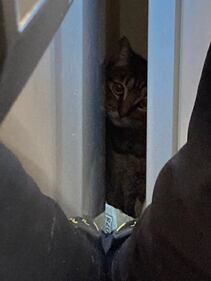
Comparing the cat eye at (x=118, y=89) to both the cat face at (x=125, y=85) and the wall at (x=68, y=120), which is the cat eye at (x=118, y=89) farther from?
the wall at (x=68, y=120)

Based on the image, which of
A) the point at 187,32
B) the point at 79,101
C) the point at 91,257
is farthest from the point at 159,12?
the point at 91,257

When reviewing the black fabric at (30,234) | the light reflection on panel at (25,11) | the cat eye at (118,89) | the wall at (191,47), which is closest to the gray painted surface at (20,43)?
the light reflection on panel at (25,11)

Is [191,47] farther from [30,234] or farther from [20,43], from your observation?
[20,43]

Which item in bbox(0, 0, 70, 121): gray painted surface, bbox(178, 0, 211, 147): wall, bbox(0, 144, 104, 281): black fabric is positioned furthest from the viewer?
bbox(178, 0, 211, 147): wall

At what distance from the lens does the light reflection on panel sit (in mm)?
A: 341

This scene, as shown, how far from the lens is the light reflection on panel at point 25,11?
1.12 ft

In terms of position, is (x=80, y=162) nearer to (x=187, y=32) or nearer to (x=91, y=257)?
(x=91, y=257)

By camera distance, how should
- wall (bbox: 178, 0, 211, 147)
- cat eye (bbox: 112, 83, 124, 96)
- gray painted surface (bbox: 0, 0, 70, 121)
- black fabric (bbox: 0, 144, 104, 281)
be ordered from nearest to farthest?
gray painted surface (bbox: 0, 0, 70, 121) < black fabric (bbox: 0, 144, 104, 281) < wall (bbox: 178, 0, 211, 147) < cat eye (bbox: 112, 83, 124, 96)

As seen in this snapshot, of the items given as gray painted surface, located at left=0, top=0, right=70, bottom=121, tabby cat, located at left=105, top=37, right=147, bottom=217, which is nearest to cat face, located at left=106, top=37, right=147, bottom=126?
tabby cat, located at left=105, top=37, right=147, bottom=217

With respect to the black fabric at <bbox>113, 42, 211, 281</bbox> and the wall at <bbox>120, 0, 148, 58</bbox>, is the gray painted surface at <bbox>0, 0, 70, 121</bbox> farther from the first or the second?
the wall at <bbox>120, 0, 148, 58</bbox>

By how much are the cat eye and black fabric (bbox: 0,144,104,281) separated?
312 mm

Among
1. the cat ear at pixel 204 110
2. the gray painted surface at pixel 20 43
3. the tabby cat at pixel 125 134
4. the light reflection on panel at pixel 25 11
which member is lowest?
the tabby cat at pixel 125 134

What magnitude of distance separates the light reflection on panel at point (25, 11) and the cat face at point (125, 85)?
38 cm

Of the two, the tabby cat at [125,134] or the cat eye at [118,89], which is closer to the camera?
the tabby cat at [125,134]
